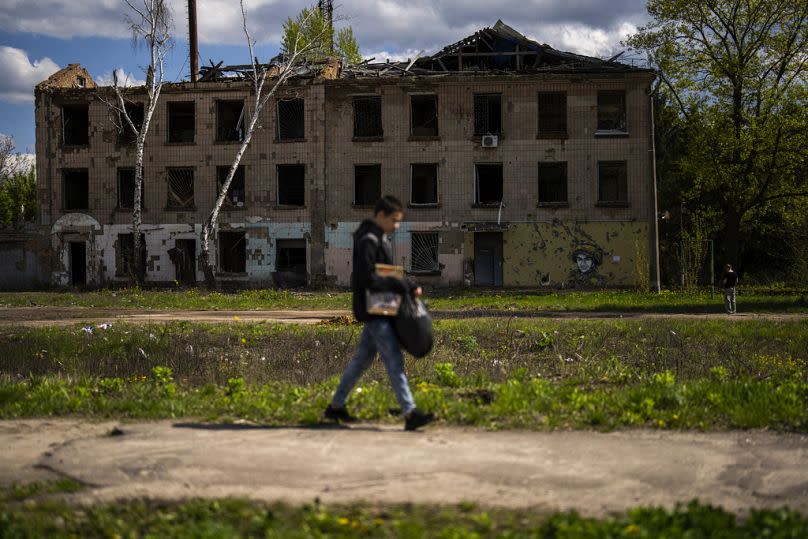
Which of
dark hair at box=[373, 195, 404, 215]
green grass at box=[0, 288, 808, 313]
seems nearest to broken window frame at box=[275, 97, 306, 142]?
green grass at box=[0, 288, 808, 313]

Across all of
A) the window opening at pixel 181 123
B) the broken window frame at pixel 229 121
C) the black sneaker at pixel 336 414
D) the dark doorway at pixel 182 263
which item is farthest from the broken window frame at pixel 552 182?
the black sneaker at pixel 336 414

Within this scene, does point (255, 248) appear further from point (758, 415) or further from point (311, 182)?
point (758, 415)

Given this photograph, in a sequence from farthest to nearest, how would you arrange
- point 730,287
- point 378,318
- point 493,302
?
point 493,302 → point 730,287 → point 378,318

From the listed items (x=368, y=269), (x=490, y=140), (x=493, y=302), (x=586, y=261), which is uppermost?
(x=490, y=140)

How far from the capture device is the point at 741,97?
3678cm

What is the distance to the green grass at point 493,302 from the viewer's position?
24828 mm

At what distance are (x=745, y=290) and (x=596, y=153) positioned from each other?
904 cm

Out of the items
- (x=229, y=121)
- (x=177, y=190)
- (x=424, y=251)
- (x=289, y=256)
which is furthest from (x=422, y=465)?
(x=229, y=121)

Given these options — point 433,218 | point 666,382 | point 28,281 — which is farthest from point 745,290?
point 28,281

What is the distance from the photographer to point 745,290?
34.1 metres

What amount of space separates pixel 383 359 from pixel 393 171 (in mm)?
31472

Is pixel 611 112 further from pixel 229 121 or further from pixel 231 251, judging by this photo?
pixel 231 251

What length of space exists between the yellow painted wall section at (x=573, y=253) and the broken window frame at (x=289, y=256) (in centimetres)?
962

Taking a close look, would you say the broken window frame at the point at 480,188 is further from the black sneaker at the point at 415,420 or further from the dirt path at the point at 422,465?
the black sneaker at the point at 415,420
